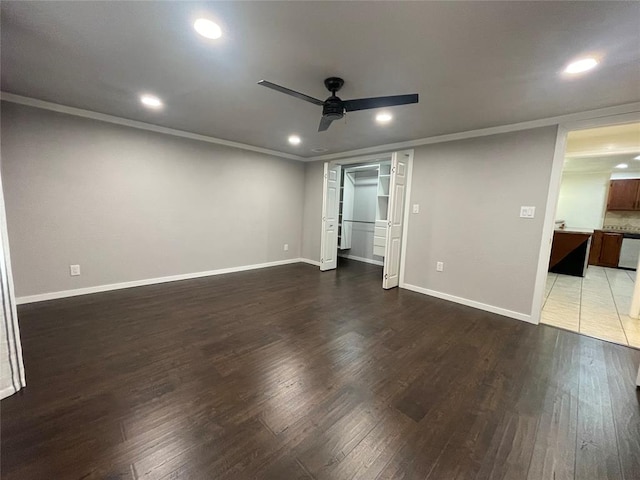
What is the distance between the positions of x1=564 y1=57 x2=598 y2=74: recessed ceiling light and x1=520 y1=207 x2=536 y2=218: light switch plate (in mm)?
1578

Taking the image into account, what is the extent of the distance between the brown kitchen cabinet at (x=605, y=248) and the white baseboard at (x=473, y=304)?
209 inches

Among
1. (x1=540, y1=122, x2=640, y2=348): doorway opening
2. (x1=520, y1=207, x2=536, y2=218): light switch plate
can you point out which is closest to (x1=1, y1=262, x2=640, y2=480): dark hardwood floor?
(x1=540, y1=122, x2=640, y2=348): doorway opening

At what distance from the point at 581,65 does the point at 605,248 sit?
700cm

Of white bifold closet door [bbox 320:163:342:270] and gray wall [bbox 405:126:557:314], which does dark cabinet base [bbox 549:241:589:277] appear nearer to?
gray wall [bbox 405:126:557:314]

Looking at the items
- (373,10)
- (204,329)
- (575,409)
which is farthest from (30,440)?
(575,409)

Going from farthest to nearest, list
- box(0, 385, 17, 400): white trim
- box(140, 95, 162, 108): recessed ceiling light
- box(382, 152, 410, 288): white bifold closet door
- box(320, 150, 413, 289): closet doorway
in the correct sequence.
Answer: box(320, 150, 413, 289): closet doorway < box(382, 152, 410, 288): white bifold closet door < box(140, 95, 162, 108): recessed ceiling light < box(0, 385, 17, 400): white trim

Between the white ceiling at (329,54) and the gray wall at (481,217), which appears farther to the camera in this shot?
the gray wall at (481,217)

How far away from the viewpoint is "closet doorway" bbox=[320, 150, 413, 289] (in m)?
4.16

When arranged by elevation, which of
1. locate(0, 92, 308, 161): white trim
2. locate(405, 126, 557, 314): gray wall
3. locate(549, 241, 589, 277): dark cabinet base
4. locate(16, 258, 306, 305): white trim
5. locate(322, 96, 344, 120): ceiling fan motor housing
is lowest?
locate(16, 258, 306, 305): white trim

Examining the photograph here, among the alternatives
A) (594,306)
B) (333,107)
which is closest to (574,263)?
(594,306)

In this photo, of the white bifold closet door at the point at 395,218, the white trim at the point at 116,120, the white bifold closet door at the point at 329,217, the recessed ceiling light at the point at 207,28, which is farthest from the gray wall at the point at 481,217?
the recessed ceiling light at the point at 207,28

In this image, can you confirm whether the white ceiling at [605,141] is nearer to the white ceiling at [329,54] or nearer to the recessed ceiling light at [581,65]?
the white ceiling at [329,54]

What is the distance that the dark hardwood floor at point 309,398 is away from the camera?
1320mm

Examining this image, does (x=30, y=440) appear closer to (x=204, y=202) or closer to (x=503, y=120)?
(x=204, y=202)
